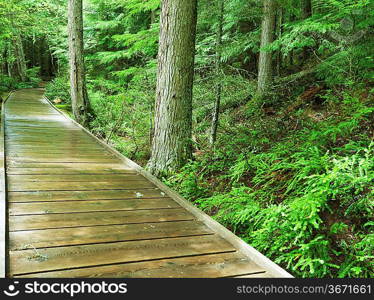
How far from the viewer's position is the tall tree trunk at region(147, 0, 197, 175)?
562cm

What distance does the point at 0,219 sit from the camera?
312 centimetres

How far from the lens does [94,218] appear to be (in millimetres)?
3580

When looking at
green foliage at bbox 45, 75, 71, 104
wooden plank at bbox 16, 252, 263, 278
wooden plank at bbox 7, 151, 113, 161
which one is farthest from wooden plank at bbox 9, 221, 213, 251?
green foliage at bbox 45, 75, 71, 104

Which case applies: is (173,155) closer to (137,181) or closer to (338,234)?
(137,181)

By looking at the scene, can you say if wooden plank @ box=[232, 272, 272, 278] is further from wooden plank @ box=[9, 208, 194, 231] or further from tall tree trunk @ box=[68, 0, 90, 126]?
tall tree trunk @ box=[68, 0, 90, 126]

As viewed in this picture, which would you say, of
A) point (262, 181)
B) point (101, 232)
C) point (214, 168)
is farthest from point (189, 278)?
point (214, 168)

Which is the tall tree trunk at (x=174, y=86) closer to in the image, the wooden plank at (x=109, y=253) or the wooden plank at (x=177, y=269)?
the wooden plank at (x=109, y=253)

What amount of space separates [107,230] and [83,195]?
1.17 m

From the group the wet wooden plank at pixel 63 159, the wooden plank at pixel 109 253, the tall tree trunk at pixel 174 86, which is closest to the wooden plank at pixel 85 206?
the wooden plank at pixel 109 253

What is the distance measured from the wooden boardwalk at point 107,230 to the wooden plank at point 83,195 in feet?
0.04

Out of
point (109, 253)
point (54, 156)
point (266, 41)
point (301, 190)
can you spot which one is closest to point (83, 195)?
point (109, 253)

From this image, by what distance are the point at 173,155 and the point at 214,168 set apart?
2.62 ft

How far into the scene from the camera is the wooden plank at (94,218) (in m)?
3.27

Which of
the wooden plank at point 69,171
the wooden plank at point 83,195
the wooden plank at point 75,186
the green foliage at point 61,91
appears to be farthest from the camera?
the green foliage at point 61,91
